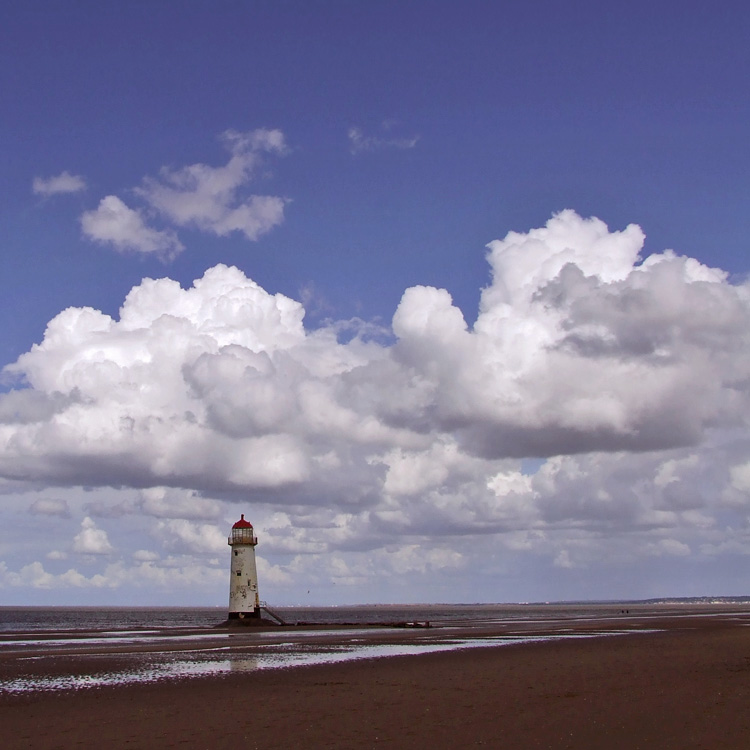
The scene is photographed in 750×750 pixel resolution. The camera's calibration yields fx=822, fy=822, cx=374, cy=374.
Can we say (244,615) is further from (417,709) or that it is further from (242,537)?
(417,709)

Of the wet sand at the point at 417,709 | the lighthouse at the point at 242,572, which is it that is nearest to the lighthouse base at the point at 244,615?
the lighthouse at the point at 242,572

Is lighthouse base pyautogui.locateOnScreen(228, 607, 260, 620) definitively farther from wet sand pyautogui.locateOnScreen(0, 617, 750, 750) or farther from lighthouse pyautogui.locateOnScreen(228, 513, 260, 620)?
wet sand pyautogui.locateOnScreen(0, 617, 750, 750)

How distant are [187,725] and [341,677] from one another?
443 inches

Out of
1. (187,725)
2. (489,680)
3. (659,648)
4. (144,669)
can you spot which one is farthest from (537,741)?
(659,648)

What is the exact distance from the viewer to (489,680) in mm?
28656

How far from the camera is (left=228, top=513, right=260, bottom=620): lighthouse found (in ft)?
261

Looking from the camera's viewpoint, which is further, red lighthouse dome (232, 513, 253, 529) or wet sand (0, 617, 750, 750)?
red lighthouse dome (232, 513, 253, 529)

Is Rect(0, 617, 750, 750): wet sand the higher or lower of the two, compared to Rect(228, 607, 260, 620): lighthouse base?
higher

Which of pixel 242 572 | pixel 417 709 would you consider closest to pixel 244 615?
pixel 242 572

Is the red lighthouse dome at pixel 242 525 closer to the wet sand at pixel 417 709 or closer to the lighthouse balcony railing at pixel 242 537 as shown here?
the lighthouse balcony railing at pixel 242 537

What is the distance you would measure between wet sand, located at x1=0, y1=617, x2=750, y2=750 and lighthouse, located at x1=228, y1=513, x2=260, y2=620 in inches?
1823

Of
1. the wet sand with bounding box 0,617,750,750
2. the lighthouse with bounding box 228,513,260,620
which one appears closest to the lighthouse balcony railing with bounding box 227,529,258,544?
the lighthouse with bounding box 228,513,260,620

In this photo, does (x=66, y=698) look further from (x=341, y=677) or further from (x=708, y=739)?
(x=708, y=739)

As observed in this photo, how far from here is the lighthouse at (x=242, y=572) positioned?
7969cm
